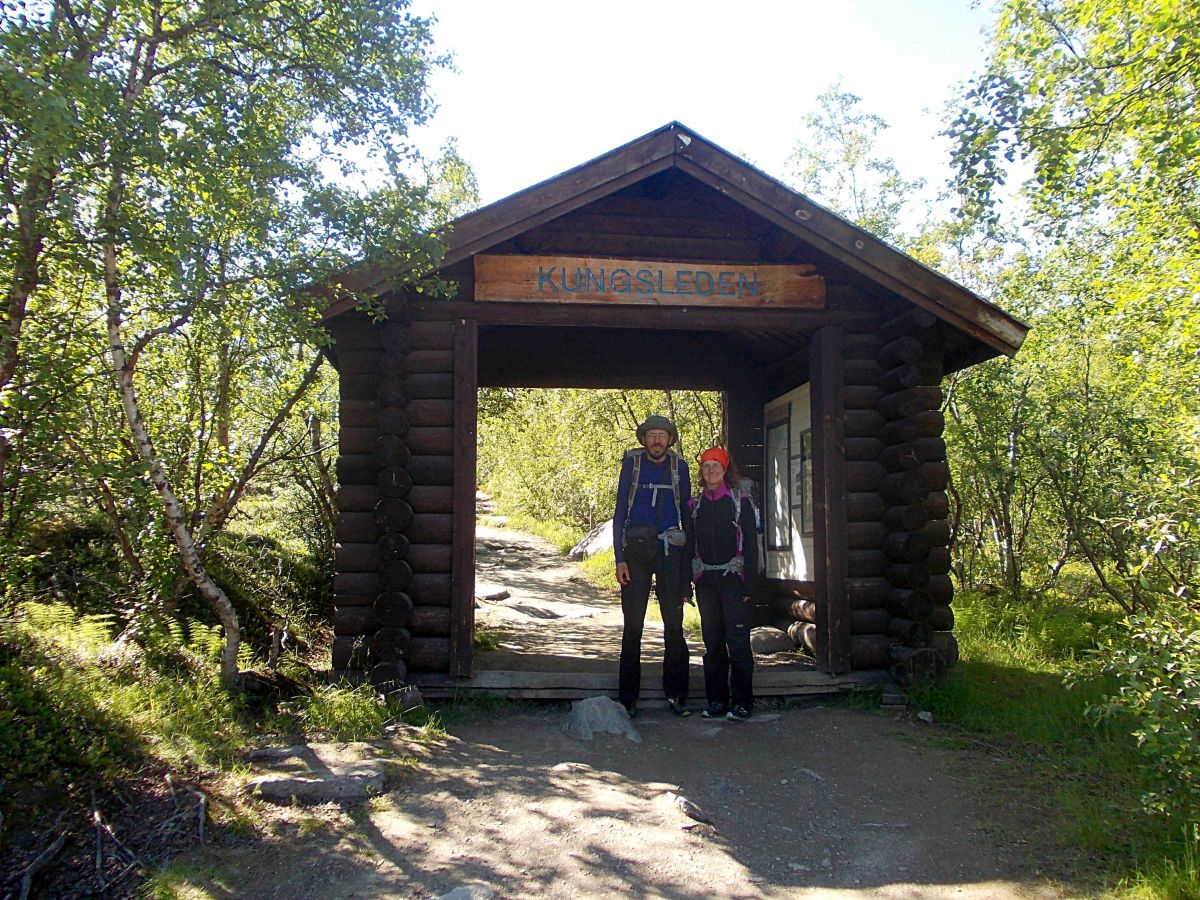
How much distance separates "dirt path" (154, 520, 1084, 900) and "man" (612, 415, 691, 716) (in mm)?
463

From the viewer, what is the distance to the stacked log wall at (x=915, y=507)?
22.6 feet

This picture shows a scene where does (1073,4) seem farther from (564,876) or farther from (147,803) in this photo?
(147,803)

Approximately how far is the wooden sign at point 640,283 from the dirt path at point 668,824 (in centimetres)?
341

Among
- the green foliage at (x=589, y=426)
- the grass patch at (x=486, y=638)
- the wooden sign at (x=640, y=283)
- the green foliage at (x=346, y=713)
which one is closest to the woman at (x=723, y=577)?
the wooden sign at (x=640, y=283)

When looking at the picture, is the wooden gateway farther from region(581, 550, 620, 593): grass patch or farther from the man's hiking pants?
region(581, 550, 620, 593): grass patch

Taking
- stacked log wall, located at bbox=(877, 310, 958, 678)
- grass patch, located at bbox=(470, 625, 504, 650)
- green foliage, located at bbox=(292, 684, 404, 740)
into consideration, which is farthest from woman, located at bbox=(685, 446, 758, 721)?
grass patch, located at bbox=(470, 625, 504, 650)

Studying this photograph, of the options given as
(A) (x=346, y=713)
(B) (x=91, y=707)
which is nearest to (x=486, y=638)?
(A) (x=346, y=713)

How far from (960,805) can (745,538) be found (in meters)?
2.30

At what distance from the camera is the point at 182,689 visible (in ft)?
19.2

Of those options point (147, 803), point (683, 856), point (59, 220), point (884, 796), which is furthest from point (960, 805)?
point (59, 220)

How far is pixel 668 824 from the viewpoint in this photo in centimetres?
461

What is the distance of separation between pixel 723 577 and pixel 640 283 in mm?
2519

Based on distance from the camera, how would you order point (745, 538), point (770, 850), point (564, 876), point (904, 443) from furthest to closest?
point (904, 443), point (745, 538), point (770, 850), point (564, 876)

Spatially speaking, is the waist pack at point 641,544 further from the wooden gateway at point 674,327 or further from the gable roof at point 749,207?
the gable roof at point 749,207
